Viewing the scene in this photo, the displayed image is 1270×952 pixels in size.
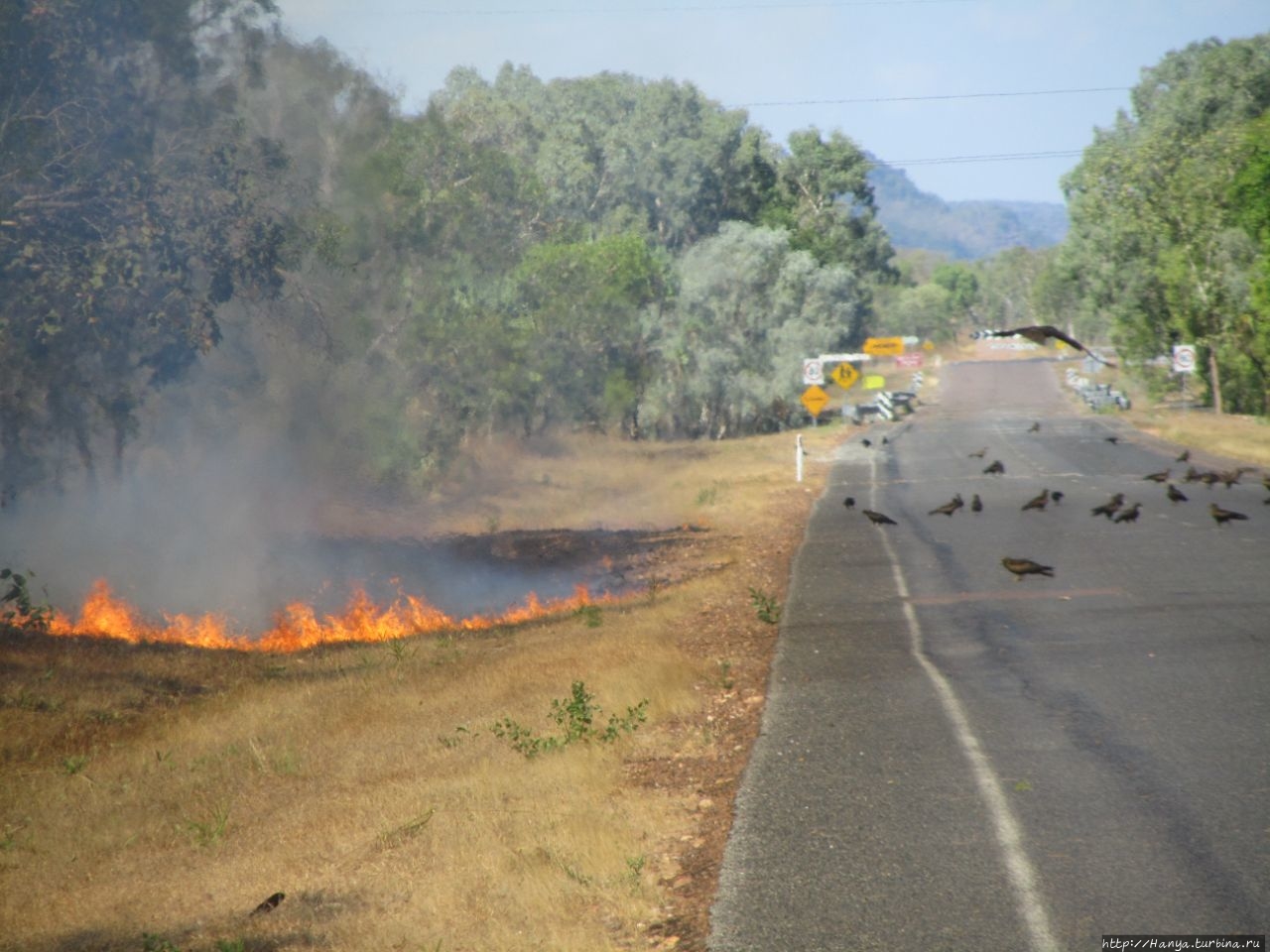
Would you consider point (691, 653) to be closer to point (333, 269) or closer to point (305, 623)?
point (305, 623)

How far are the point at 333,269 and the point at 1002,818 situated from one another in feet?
105

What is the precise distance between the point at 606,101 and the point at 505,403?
4325 cm

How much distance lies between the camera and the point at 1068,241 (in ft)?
214

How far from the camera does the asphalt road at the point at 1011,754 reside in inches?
251

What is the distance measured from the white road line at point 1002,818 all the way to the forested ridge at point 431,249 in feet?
63.0

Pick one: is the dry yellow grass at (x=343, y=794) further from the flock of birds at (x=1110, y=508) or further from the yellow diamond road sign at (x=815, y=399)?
the yellow diamond road sign at (x=815, y=399)

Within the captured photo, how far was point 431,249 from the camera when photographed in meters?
42.6

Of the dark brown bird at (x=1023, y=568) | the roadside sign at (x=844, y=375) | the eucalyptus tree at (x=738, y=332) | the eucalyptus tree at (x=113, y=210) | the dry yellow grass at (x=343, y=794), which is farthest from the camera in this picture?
the eucalyptus tree at (x=738, y=332)

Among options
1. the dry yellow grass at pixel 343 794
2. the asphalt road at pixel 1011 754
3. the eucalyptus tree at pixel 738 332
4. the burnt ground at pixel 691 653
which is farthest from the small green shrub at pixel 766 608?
the eucalyptus tree at pixel 738 332

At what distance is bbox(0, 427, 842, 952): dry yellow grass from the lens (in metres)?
6.89

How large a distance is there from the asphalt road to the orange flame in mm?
5027

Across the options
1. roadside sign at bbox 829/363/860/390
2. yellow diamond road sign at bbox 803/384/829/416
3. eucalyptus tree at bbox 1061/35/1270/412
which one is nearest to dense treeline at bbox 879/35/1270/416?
eucalyptus tree at bbox 1061/35/1270/412

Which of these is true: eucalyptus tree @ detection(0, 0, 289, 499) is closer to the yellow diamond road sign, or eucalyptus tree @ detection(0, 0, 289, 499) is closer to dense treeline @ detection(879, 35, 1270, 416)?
the yellow diamond road sign

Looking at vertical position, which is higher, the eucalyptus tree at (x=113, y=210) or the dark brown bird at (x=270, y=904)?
the eucalyptus tree at (x=113, y=210)
